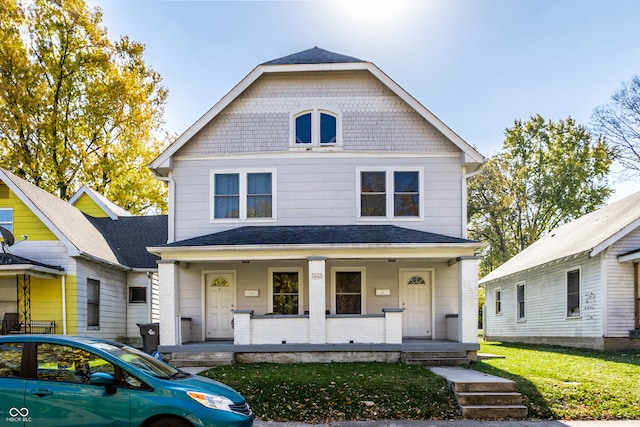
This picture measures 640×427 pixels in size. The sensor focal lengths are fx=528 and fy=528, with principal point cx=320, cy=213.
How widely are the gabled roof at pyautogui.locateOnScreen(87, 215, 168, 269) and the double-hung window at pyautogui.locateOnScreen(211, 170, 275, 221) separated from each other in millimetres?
4741

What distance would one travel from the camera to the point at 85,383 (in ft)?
20.3

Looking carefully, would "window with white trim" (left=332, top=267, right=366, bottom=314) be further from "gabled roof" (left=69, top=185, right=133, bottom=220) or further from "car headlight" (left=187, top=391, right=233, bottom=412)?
"gabled roof" (left=69, top=185, right=133, bottom=220)

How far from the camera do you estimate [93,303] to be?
17.0 meters

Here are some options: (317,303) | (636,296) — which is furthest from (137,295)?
(636,296)

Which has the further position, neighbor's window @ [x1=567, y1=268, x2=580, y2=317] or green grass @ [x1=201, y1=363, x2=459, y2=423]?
neighbor's window @ [x1=567, y1=268, x2=580, y2=317]

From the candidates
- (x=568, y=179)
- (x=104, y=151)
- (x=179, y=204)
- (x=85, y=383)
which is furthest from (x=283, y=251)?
(x=568, y=179)

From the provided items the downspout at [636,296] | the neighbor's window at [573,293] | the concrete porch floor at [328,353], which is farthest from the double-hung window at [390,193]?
the downspout at [636,296]

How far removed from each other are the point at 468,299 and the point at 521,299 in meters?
11.7

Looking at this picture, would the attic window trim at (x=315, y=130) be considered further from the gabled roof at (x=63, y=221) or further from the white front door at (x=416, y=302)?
the gabled roof at (x=63, y=221)

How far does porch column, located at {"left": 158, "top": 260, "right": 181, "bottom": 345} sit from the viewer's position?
45.4 feet

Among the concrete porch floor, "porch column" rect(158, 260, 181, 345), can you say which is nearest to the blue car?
the concrete porch floor

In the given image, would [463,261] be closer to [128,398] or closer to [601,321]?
[601,321]

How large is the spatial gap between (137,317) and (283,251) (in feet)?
28.2

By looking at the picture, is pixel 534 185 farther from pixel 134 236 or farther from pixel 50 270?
pixel 50 270
